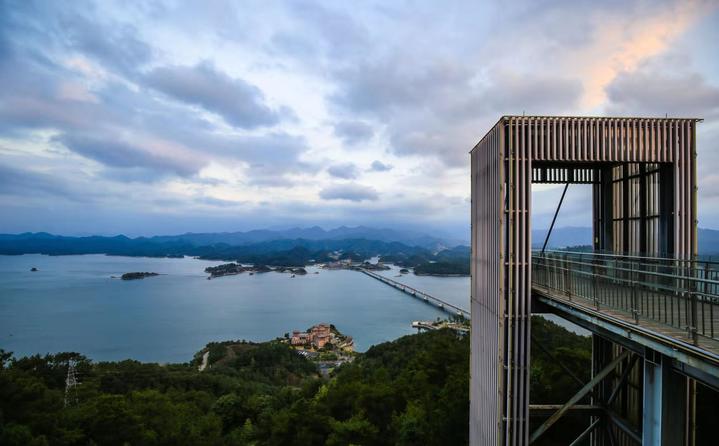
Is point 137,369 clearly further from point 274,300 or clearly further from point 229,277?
point 229,277

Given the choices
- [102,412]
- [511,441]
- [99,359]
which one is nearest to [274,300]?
[99,359]

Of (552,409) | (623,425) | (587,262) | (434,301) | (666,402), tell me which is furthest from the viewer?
(434,301)

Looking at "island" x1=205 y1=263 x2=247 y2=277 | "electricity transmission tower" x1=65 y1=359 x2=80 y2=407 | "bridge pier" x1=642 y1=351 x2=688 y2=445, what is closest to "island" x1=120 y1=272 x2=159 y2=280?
"island" x1=205 y1=263 x2=247 y2=277

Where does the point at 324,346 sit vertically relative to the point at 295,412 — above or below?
below

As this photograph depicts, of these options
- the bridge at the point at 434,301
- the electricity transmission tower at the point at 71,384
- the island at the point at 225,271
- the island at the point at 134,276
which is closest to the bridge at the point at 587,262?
the electricity transmission tower at the point at 71,384

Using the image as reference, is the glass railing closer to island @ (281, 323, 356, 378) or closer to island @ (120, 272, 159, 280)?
island @ (281, 323, 356, 378)

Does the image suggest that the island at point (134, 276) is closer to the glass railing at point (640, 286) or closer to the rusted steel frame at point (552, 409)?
the rusted steel frame at point (552, 409)

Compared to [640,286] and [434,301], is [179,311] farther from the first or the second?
[640,286]

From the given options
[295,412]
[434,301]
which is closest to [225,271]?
[434,301]
